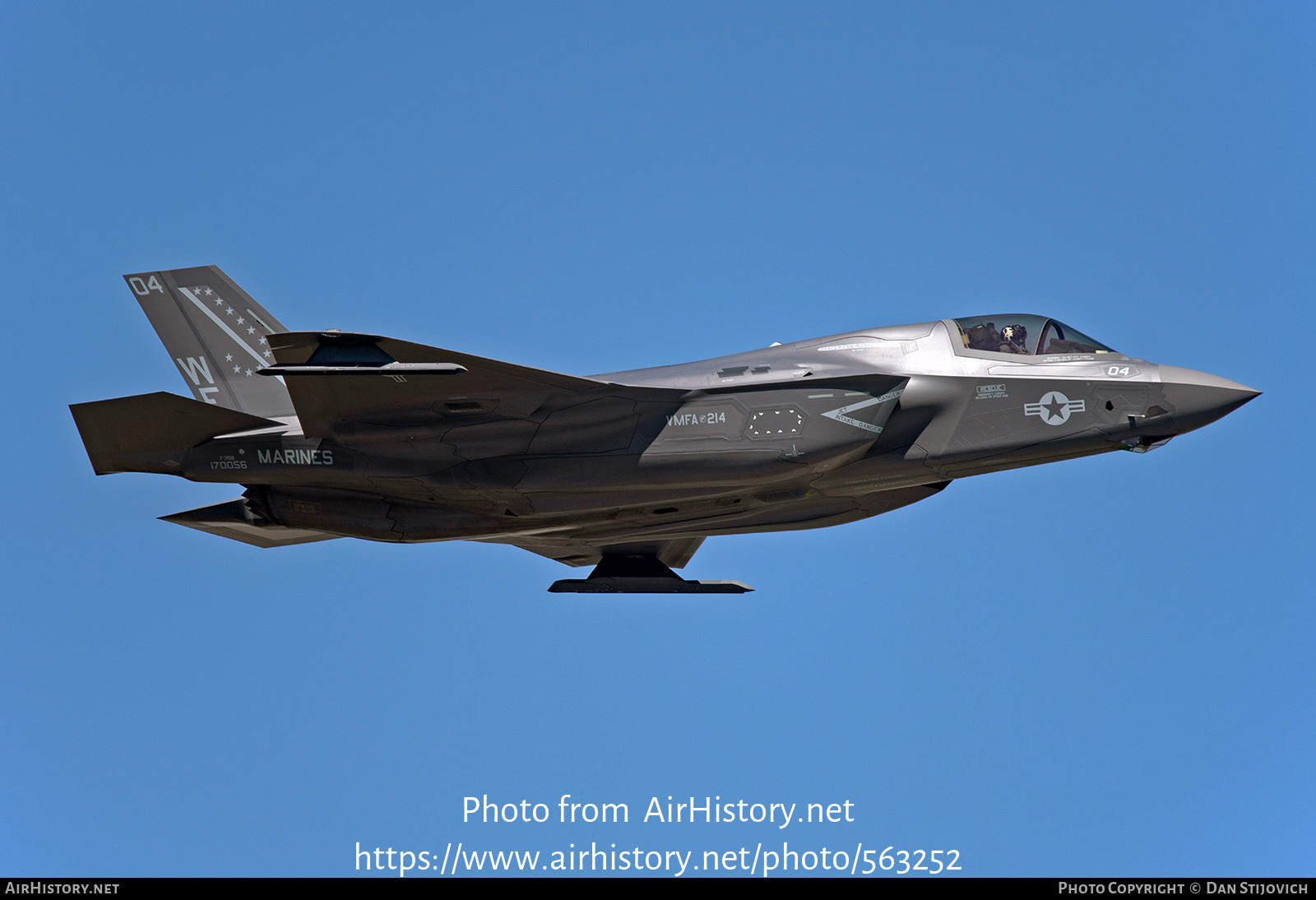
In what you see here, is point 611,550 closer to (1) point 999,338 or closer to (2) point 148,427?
(1) point 999,338

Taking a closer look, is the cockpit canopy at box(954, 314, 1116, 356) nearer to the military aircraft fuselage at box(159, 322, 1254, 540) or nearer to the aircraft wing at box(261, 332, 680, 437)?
the military aircraft fuselage at box(159, 322, 1254, 540)

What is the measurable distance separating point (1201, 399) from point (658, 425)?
6099 millimetres

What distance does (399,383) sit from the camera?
15.1 m

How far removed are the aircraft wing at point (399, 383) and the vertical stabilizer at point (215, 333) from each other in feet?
9.96

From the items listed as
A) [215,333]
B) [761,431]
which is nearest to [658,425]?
[761,431]

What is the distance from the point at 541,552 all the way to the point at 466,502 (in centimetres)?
393

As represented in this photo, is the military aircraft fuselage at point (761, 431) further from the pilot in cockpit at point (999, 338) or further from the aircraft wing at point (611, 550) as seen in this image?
the aircraft wing at point (611, 550)

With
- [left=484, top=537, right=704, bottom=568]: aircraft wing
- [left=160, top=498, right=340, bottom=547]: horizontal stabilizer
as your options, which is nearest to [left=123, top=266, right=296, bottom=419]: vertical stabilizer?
A: [left=160, top=498, right=340, bottom=547]: horizontal stabilizer

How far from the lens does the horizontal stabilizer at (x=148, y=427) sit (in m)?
15.6

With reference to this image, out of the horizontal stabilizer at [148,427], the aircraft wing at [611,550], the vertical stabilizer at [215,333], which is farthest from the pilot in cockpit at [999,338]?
the vertical stabilizer at [215,333]

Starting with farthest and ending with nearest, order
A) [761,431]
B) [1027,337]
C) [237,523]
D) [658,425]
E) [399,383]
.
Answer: [237,523]
[1027,337]
[658,425]
[761,431]
[399,383]

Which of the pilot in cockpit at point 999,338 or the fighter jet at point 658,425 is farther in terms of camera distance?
the pilot in cockpit at point 999,338
